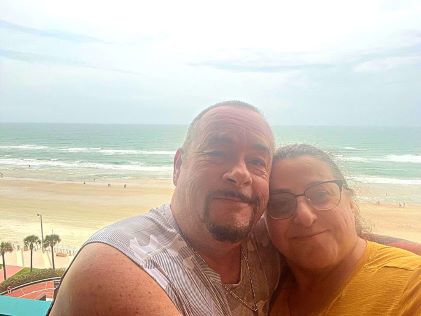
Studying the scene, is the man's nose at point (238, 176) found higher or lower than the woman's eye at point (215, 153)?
lower

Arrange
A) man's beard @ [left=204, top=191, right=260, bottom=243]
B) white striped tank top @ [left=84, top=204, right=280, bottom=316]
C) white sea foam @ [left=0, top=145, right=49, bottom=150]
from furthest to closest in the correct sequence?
white sea foam @ [left=0, top=145, right=49, bottom=150], man's beard @ [left=204, top=191, right=260, bottom=243], white striped tank top @ [left=84, top=204, right=280, bottom=316]

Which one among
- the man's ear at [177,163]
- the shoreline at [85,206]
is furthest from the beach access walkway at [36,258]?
the man's ear at [177,163]

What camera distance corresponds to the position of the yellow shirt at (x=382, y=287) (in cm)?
81

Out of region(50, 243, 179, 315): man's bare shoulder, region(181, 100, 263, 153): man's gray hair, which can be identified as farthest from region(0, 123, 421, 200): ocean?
region(50, 243, 179, 315): man's bare shoulder

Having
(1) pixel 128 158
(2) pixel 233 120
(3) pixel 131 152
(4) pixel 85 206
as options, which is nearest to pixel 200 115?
(2) pixel 233 120

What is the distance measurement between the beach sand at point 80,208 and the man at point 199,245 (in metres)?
5.62

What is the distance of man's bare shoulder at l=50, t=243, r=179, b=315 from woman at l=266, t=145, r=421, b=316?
361 mm

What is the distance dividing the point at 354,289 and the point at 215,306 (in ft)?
0.98

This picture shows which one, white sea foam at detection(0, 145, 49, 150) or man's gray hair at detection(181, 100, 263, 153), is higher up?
man's gray hair at detection(181, 100, 263, 153)

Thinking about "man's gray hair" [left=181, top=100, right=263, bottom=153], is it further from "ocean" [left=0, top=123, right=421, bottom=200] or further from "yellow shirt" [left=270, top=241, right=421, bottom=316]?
"ocean" [left=0, top=123, right=421, bottom=200]

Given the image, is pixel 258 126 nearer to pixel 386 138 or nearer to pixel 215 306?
pixel 215 306

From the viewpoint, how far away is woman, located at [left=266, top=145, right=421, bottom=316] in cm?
88

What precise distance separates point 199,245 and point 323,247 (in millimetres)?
277

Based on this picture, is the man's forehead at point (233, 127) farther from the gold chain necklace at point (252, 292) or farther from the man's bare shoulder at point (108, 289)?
the man's bare shoulder at point (108, 289)
